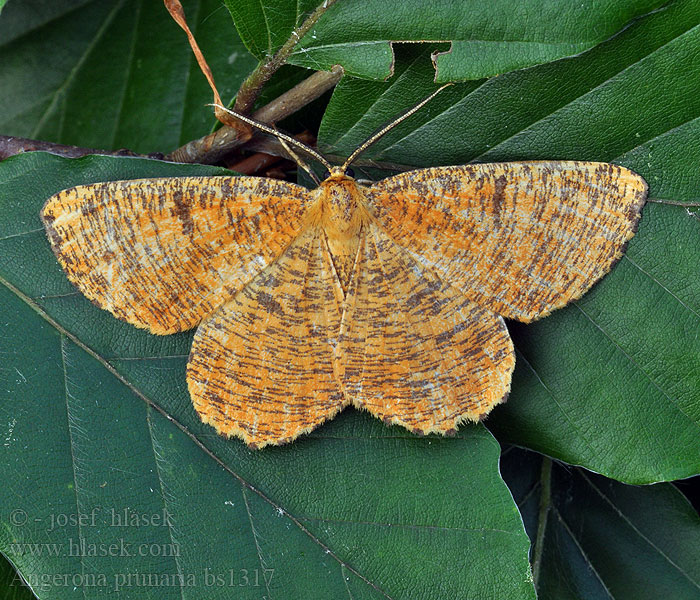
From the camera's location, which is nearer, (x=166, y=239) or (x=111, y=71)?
(x=166, y=239)

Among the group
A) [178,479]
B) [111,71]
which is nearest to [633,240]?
[178,479]

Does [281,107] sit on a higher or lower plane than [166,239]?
higher

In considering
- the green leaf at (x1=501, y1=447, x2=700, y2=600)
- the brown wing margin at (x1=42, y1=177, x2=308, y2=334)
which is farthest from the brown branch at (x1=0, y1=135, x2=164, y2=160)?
the green leaf at (x1=501, y1=447, x2=700, y2=600)

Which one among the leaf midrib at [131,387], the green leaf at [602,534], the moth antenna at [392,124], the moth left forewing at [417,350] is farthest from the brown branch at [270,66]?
the green leaf at [602,534]

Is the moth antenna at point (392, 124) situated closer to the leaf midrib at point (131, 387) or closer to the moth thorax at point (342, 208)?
the moth thorax at point (342, 208)

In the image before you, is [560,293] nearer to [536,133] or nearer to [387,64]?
[536,133]

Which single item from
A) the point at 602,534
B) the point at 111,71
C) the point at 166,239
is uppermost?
the point at 111,71

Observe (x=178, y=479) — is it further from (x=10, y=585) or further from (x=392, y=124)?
(x=392, y=124)

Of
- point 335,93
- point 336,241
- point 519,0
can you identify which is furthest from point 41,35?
point 519,0
